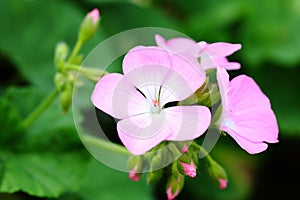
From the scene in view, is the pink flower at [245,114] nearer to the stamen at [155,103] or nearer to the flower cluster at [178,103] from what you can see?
the flower cluster at [178,103]

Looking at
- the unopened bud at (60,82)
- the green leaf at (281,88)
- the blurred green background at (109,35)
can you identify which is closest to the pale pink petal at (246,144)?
the unopened bud at (60,82)

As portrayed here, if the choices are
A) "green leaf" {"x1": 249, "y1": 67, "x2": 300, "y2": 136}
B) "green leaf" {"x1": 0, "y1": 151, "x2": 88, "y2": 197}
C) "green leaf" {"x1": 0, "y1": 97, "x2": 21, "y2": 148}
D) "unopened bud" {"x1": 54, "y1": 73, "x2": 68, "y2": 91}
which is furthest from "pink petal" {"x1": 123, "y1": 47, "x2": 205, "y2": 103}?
"green leaf" {"x1": 249, "y1": 67, "x2": 300, "y2": 136}

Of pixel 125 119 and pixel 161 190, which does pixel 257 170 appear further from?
pixel 125 119

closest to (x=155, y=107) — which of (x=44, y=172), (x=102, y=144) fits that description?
(x=102, y=144)

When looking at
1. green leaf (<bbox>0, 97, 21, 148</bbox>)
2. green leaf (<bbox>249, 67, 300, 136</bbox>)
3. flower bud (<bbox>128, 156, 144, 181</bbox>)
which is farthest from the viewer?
green leaf (<bbox>249, 67, 300, 136</bbox>)

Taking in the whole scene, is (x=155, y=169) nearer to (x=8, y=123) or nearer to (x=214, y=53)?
(x=214, y=53)

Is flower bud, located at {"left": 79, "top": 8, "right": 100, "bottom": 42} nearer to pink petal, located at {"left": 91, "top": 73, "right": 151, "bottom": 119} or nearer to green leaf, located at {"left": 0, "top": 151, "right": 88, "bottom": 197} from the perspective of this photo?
green leaf, located at {"left": 0, "top": 151, "right": 88, "bottom": 197}
